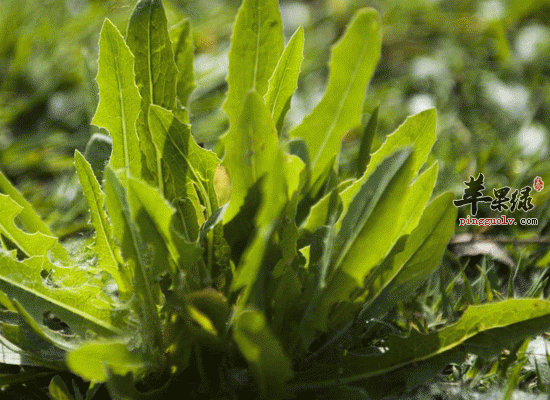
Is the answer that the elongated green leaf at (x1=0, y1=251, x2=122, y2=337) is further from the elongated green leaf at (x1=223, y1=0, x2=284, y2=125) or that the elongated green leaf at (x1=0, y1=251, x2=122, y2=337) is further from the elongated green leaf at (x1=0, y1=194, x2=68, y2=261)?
the elongated green leaf at (x1=223, y1=0, x2=284, y2=125)

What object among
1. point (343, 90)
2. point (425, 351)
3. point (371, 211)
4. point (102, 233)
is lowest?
point (425, 351)

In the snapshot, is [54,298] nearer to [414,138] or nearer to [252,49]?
[252,49]

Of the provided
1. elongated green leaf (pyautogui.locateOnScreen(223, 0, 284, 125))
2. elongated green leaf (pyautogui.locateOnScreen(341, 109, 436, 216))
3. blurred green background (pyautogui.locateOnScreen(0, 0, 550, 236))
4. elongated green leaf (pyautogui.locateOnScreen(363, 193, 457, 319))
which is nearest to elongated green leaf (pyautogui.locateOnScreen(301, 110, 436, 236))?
elongated green leaf (pyautogui.locateOnScreen(341, 109, 436, 216))

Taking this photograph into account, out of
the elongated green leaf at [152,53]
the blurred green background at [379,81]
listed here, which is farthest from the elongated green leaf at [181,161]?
the blurred green background at [379,81]

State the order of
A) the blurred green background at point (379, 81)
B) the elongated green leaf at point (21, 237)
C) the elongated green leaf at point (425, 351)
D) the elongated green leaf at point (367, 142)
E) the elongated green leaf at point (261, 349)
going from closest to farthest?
1. the elongated green leaf at point (261, 349)
2. the elongated green leaf at point (425, 351)
3. the elongated green leaf at point (21, 237)
4. the elongated green leaf at point (367, 142)
5. the blurred green background at point (379, 81)

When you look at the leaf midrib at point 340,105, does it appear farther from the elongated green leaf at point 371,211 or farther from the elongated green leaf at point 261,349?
the elongated green leaf at point 261,349

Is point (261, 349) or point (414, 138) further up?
point (414, 138)

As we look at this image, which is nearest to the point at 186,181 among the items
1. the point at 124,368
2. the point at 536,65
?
the point at 124,368

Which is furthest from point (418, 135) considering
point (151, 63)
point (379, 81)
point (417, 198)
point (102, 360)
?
point (379, 81)
